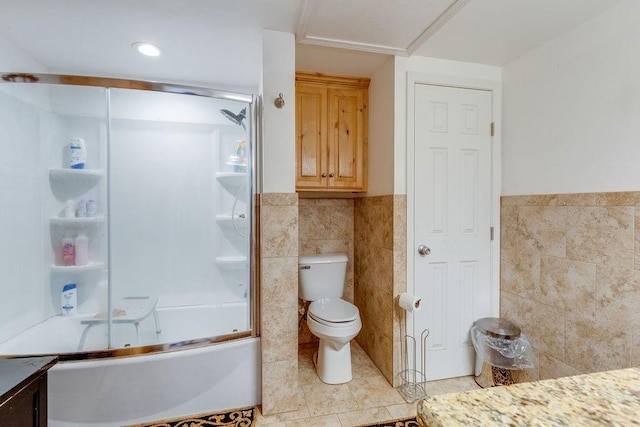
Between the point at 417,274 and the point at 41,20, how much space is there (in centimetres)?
271

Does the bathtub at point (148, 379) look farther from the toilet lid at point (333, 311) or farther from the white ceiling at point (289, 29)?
the white ceiling at point (289, 29)

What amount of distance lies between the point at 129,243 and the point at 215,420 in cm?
119

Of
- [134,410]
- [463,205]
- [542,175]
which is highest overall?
[542,175]

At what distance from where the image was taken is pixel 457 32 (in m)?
1.72

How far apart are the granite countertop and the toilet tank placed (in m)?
1.75

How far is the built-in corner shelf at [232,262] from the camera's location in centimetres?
197

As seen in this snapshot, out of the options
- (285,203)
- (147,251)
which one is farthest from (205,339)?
(285,203)

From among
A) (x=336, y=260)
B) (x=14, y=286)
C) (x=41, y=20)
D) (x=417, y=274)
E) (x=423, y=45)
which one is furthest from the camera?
(x=336, y=260)

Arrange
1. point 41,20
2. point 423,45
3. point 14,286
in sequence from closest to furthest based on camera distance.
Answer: point 41,20 < point 14,286 < point 423,45

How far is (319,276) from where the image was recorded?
2.33 m

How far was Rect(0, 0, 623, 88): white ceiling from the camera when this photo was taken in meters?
1.51

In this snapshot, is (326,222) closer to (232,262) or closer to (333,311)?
(333,311)

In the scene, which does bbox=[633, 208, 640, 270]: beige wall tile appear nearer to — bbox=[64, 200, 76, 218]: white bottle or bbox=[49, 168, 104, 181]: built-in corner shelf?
bbox=[49, 168, 104, 181]: built-in corner shelf

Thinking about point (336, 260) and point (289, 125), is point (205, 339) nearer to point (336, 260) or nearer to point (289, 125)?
point (336, 260)
